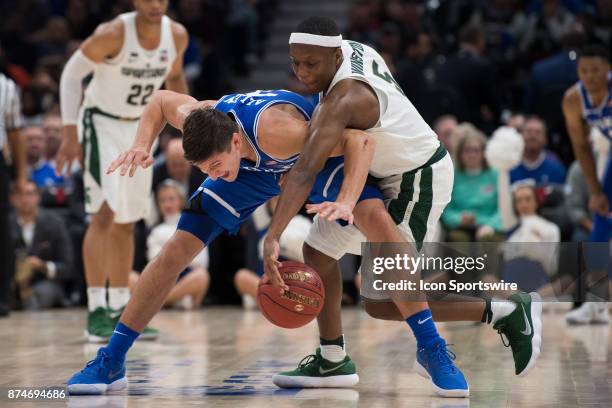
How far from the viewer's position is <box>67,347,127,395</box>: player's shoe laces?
14.0 feet

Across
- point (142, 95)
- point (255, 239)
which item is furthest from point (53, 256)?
point (142, 95)

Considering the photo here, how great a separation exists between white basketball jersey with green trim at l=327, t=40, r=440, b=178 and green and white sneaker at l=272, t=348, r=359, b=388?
2.79 feet

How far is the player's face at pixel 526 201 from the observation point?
29.1 feet

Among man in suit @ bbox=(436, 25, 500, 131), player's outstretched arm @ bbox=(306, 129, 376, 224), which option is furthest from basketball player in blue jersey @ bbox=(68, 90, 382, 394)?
man in suit @ bbox=(436, 25, 500, 131)

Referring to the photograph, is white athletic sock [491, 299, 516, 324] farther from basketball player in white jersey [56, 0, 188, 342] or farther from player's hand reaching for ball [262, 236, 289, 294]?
basketball player in white jersey [56, 0, 188, 342]

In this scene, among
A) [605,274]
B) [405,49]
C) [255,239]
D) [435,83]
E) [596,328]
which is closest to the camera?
[605,274]

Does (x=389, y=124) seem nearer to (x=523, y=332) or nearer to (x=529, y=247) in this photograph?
(x=523, y=332)

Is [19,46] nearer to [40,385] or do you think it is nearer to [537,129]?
[537,129]

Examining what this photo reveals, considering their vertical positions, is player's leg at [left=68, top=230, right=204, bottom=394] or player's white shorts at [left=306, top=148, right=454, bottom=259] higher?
player's white shorts at [left=306, top=148, right=454, bottom=259]

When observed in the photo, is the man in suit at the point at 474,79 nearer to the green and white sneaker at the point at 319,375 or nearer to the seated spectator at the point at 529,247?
the seated spectator at the point at 529,247

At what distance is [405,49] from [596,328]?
219 inches

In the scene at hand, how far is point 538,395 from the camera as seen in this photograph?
4293 mm

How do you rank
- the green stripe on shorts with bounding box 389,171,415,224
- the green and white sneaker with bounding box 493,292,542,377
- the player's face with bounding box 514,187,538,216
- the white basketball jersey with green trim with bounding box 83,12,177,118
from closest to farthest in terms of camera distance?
the green and white sneaker with bounding box 493,292,542,377
the green stripe on shorts with bounding box 389,171,415,224
the white basketball jersey with green trim with bounding box 83,12,177,118
the player's face with bounding box 514,187,538,216

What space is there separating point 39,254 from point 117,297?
3.18 m
